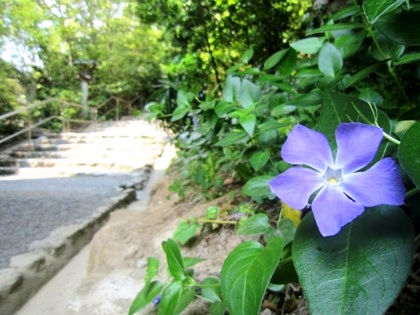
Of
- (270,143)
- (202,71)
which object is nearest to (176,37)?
(202,71)

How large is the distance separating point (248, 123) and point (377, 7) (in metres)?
0.60

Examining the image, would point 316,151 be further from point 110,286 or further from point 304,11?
point 304,11

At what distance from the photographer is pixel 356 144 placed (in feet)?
1.13

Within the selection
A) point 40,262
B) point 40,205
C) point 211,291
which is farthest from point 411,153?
point 40,205

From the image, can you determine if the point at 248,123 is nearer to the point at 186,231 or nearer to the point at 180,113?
the point at 180,113

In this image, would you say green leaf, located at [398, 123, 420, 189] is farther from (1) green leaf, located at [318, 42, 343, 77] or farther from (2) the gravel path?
(2) the gravel path

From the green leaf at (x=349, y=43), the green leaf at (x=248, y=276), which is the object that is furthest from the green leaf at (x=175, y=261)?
the green leaf at (x=349, y=43)

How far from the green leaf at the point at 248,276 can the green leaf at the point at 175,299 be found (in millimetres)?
263

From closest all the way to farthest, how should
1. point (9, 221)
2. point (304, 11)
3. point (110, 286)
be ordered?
point (110, 286) < point (9, 221) < point (304, 11)

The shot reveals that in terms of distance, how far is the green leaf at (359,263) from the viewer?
0.32m

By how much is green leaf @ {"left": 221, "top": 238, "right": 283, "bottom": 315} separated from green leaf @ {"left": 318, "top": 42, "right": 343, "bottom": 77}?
16.9 inches

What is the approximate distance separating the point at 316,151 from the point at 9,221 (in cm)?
216

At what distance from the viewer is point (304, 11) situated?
99.3 inches

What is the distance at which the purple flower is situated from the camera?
319mm
